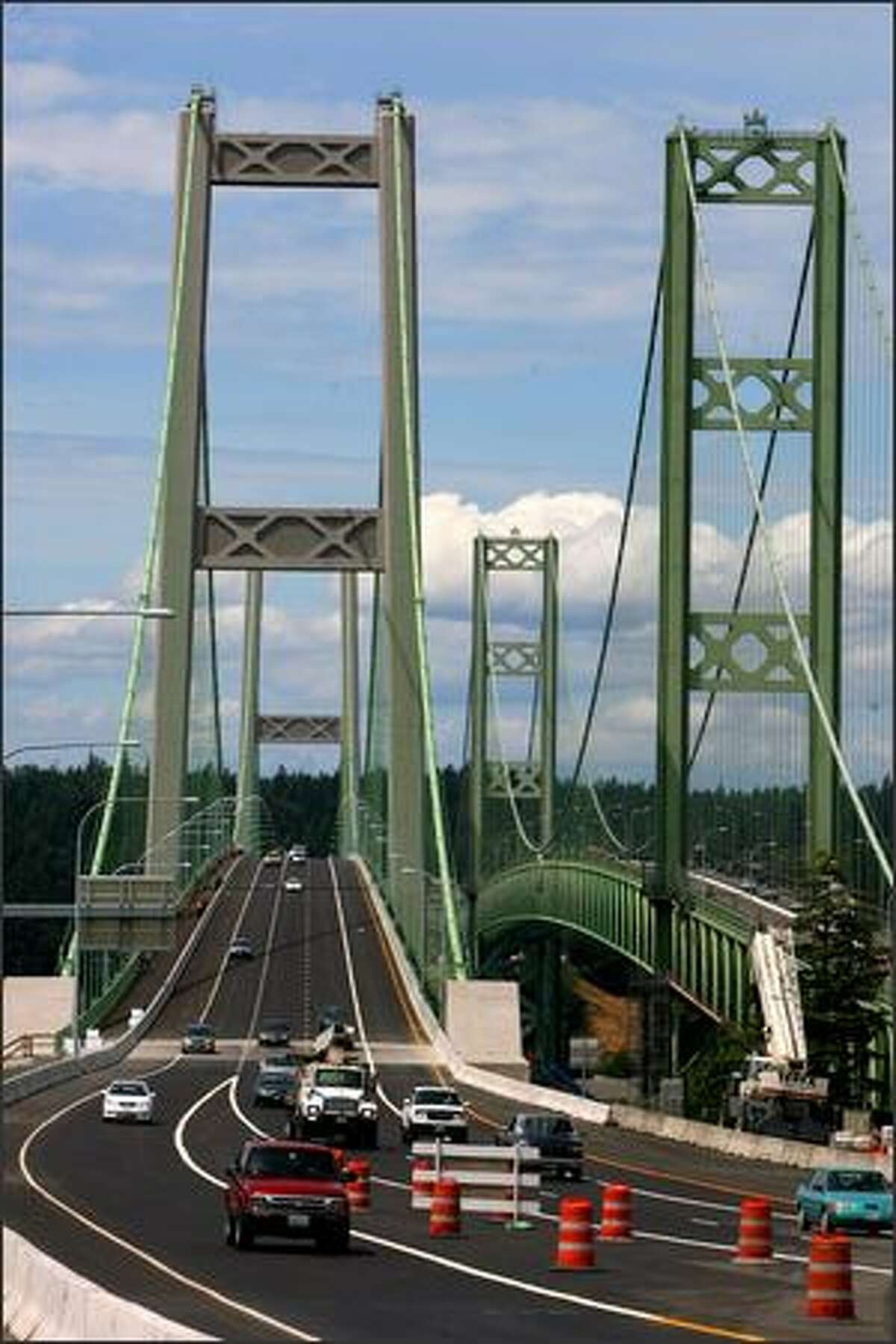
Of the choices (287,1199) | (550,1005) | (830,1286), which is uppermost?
(830,1286)

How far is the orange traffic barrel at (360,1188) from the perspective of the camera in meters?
48.5

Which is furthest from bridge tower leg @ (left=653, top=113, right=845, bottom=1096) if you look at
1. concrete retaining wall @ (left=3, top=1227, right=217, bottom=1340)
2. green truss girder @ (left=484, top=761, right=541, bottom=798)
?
green truss girder @ (left=484, top=761, right=541, bottom=798)

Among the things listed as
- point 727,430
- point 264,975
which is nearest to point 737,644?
point 727,430

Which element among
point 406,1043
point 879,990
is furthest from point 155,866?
point 879,990

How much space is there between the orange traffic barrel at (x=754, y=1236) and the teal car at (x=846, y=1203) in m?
5.67

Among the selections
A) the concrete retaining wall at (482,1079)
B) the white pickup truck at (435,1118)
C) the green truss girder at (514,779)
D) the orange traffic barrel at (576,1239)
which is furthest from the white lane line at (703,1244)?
the green truss girder at (514,779)

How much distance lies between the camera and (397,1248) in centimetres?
4006

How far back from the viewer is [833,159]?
77938 mm

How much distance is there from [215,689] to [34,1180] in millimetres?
100099

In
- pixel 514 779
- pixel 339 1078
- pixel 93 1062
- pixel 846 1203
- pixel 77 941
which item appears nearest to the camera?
pixel 846 1203

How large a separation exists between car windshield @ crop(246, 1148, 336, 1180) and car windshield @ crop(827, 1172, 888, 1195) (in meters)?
7.81

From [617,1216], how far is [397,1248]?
138 inches

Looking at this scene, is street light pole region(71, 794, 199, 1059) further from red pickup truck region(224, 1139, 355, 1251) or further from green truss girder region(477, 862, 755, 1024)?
red pickup truck region(224, 1139, 355, 1251)

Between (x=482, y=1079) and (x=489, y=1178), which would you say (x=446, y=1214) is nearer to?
(x=489, y=1178)
